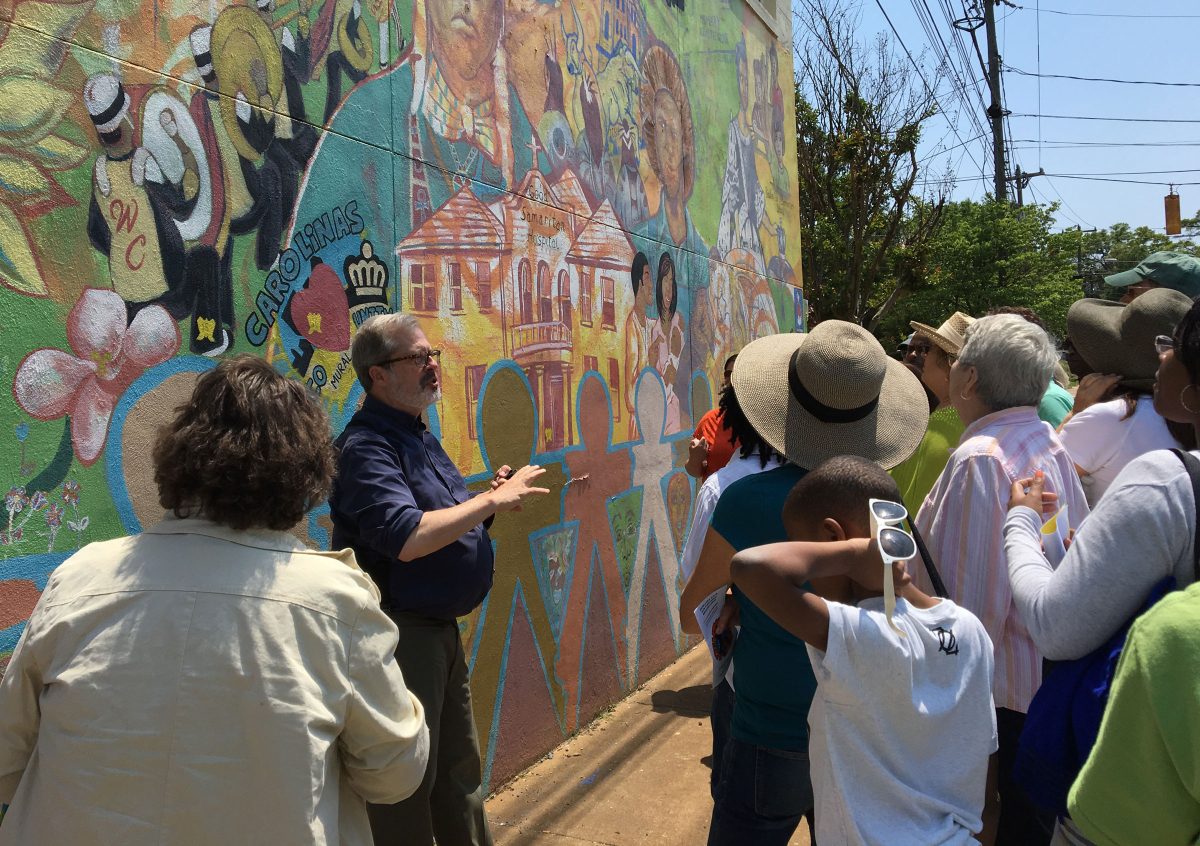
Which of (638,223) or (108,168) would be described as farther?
(638,223)

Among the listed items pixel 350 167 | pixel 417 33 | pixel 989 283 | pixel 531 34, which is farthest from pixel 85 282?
pixel 989 283

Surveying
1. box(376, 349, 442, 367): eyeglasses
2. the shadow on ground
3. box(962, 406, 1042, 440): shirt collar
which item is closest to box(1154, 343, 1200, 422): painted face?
box(962, 406, 1042, 440): shirt collar

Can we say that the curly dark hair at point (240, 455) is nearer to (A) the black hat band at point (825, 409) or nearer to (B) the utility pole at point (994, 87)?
(A) the black hat band at point (825, 409)

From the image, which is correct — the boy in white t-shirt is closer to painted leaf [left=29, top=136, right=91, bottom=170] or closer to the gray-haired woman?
the gray-haired woman

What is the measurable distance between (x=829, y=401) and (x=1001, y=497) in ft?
1.77

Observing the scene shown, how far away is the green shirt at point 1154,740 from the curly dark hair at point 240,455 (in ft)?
4.81

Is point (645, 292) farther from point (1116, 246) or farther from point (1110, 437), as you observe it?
point (1116, 246)

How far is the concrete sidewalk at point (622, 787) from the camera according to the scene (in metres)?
3.91

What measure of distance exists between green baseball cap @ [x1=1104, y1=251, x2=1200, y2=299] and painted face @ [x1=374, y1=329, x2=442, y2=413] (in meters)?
3.02

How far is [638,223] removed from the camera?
5.82m

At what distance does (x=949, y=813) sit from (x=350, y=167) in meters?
2.84

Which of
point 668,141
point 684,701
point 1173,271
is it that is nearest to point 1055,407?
point 1173,271

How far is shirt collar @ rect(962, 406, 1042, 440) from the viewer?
2.76 m

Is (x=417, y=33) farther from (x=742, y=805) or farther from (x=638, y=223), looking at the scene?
(x=742, y=805)
